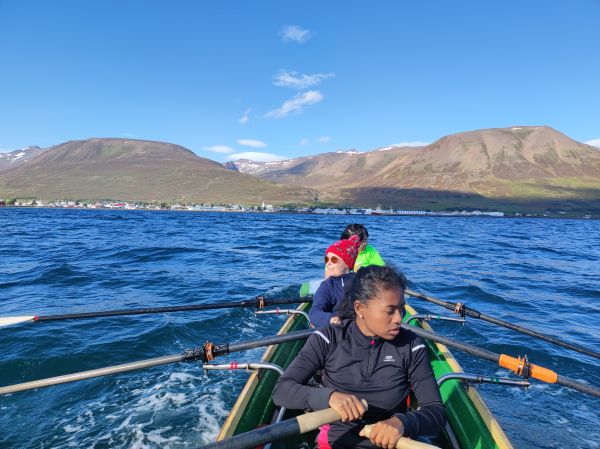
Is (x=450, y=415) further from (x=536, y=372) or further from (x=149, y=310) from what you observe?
(x=149, y=310)

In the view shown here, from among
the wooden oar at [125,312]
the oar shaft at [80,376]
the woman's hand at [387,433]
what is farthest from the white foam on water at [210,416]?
the woman's hand at [387,433]

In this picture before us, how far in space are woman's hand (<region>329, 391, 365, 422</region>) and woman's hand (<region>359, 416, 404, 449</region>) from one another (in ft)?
0.56

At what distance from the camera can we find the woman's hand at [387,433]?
283 cm

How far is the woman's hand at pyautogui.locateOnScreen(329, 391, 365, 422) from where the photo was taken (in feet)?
9.64

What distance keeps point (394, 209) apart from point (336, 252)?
558ft

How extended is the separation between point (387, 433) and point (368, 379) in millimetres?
544

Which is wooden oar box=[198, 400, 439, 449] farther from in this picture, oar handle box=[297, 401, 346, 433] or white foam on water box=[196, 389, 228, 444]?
white foam on water box=[196, 389, 228, 444]

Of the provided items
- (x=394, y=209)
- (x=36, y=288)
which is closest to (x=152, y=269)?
(x=36, y=288)

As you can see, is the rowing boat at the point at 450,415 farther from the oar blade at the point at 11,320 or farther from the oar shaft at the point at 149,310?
the oar blade at the point at 11,320

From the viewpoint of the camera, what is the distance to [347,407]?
9.73 ft

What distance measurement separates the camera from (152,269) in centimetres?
1952

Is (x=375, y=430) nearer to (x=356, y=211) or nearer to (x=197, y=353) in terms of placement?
(x=197, y=353)

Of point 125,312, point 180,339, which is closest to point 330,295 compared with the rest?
point 125,312

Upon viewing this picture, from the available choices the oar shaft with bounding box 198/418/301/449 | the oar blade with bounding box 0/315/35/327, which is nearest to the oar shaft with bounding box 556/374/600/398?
the oar shaft with bounding box 198/418/301/449
